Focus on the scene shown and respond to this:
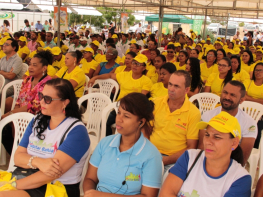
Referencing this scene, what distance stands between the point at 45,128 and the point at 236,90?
1.83m

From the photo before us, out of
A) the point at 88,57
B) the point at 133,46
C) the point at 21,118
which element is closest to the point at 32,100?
the point at 21,118

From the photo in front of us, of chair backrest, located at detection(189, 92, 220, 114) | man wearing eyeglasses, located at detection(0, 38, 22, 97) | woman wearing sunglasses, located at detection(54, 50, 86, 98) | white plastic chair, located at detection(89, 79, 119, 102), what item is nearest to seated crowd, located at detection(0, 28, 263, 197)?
chair backrest, located at detection(189, 92, 220, 114)

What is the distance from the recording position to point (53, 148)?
2.05 meters

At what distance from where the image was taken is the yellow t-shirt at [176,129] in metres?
2.51

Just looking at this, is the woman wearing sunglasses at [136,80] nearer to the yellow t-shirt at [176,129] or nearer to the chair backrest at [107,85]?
the chair backrest at [107,85]

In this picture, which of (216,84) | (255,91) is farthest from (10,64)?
(255,91)

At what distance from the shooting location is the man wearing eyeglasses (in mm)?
5086

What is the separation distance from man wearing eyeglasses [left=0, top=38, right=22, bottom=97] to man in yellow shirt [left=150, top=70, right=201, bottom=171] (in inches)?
135

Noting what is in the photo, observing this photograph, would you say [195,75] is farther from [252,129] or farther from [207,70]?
[252,129]

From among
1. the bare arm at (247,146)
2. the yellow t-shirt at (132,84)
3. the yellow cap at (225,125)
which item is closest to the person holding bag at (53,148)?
the yellow cap at (225,125)

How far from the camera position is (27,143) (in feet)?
7.11

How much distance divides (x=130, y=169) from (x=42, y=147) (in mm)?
743

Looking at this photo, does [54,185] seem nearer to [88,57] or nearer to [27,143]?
[27,143]

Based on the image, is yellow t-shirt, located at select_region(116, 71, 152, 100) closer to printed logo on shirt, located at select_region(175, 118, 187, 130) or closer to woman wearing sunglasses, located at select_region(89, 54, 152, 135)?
woman wearing sunglasses, located at select_region(89, 54, 152, 135)
